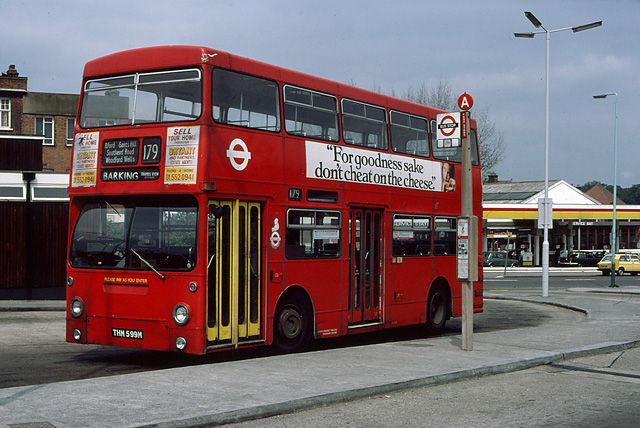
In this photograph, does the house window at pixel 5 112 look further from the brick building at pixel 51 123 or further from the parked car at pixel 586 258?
the parked car at pixel 586 258

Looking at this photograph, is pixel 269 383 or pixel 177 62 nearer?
pixel 269 383

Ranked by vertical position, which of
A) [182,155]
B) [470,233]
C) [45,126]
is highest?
[45,126]

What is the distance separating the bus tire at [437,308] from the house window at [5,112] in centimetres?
4014

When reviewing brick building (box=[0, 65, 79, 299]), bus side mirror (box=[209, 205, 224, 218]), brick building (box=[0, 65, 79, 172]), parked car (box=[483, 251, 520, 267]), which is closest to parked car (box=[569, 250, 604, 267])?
parked car (box=[483, 251, 520, 267])

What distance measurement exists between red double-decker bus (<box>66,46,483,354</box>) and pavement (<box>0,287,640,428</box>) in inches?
32.9

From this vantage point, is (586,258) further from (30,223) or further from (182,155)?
(182,155)

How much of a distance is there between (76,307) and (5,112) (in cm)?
4240

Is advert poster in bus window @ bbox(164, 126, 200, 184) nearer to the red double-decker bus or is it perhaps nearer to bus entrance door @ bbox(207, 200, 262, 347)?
the red double-decker bus

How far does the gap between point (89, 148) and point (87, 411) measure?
484 cm

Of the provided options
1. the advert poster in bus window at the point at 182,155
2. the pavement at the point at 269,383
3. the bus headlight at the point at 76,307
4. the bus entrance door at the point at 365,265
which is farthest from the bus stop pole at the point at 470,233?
the bus headlight at the point at 76,307

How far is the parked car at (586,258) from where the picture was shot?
204 feet

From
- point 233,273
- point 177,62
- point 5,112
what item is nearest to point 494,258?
point 5,112

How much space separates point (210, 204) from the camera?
34.2ft

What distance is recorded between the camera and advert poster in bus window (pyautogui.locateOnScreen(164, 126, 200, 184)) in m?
10.2
